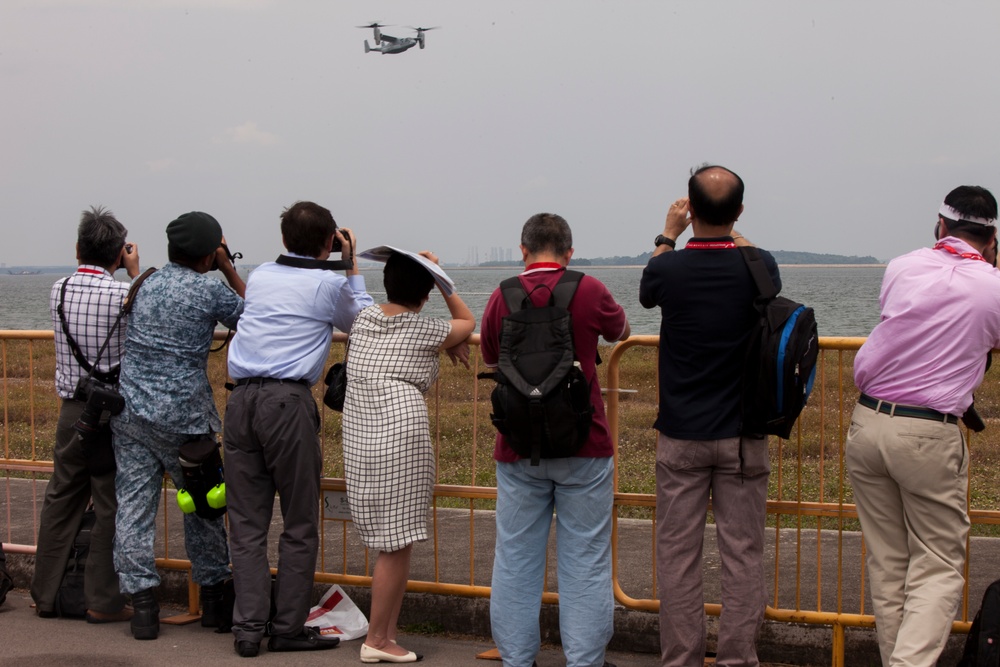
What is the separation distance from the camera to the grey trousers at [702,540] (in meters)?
4.32

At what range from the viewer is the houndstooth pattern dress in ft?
15.6

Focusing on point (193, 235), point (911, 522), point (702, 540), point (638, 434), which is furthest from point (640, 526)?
point (638, 434)

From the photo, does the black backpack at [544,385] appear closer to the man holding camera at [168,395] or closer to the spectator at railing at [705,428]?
the spectator at railing at [705,428]

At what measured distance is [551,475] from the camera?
4434 millimetres

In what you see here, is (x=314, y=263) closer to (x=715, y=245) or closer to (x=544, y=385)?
(x=544, y=385)

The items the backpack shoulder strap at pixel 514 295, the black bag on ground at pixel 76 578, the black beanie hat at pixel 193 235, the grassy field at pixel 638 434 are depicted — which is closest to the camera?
the backpack shoulder strap at pixel 514 295

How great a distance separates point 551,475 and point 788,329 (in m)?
1.11

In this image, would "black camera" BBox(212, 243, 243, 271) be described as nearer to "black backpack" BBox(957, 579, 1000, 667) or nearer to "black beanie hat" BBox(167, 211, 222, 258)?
"black beanie hat" BBox(167, 211, 222, 258)

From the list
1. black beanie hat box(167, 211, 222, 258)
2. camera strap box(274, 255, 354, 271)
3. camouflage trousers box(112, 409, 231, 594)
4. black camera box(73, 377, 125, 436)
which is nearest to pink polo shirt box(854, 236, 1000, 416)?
camera strap box(274, 255, 354, 271)

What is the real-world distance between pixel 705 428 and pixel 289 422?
1844mm

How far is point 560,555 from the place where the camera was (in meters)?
4.54

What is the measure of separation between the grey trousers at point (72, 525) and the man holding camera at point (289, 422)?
828mm

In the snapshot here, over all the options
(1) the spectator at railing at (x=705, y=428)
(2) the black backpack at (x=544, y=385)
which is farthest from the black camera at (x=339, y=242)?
(1) the spectator at railing at (x=705, y=428)

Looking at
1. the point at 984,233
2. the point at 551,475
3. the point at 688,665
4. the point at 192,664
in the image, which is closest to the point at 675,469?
the point at 551,475
